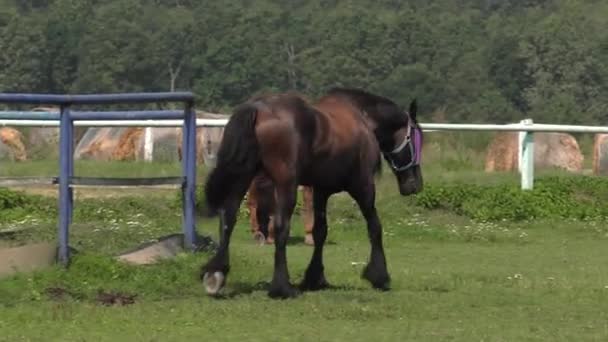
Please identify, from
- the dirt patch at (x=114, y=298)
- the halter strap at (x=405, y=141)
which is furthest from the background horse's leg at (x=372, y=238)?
the dirt patch at (x=114, y=298)

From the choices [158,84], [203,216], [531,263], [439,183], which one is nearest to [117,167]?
[439,183]

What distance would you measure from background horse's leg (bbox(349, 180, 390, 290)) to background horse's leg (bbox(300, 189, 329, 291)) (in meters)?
0.28

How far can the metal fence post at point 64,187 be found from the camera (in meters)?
13.1

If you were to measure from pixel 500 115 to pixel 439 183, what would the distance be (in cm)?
4520

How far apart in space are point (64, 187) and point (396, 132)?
116 inches

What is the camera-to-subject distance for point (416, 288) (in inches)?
535

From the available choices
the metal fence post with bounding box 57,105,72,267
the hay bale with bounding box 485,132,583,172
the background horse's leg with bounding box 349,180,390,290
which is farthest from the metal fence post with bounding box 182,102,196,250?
the hay bale with bounding box 485,132,583,172

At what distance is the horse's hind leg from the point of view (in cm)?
1259

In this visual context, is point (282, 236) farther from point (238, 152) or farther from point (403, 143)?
point (403, 143)

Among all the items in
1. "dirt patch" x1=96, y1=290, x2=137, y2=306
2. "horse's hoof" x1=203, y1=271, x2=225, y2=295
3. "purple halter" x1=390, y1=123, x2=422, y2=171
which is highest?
"purple halter" x1=390, y1=123, x2=422, y2=171

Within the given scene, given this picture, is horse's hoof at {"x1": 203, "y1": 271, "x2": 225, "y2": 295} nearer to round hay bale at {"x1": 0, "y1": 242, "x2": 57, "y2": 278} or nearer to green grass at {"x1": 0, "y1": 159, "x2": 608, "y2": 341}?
green grass at {"x1": 0, "y1": 159, "x2": 608, "y2": 341}

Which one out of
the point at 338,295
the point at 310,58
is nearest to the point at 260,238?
the point at 338,295

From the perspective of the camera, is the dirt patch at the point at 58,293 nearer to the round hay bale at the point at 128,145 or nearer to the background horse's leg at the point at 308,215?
the background horse's leg at the point at 308,215

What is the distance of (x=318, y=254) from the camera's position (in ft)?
44.1
